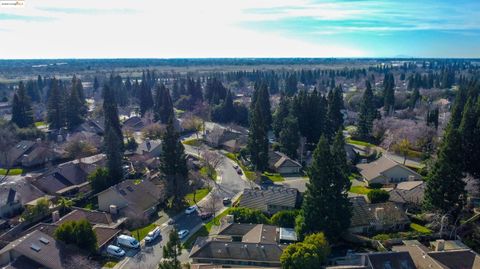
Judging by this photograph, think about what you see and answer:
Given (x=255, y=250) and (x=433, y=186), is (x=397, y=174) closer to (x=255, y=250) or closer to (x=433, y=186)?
(x=433, y=186)

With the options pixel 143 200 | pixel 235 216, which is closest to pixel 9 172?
pixel 143 200

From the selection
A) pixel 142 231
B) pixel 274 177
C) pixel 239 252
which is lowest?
pixel 142 231

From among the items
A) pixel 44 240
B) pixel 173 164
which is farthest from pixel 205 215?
pixel 44 240

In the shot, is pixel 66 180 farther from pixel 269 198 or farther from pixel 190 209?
pixel 269 198

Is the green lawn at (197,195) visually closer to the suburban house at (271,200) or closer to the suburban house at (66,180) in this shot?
the suburban house at (271,200)

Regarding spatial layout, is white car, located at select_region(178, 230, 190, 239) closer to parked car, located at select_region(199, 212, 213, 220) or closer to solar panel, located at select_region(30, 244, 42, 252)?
parked car, located at select_region(199, 212, 213, 220)
